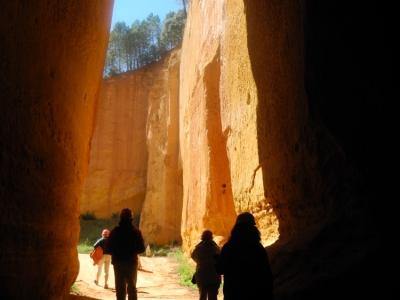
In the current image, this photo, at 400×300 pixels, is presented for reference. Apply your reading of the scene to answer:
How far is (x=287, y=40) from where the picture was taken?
667cm

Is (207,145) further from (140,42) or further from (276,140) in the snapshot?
(140,42)

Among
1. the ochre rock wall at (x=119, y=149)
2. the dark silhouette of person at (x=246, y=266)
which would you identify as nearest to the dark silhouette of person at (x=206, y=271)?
the dark silhouette of person at (x=246, y=266)

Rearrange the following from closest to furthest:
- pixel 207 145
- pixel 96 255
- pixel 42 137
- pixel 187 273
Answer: pixel 42 137
pixel 96 255
pixel 207 145
pixel 187 273

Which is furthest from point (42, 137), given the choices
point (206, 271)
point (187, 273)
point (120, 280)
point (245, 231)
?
point (187, 273)

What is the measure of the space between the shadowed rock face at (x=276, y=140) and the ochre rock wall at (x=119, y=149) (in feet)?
65.1

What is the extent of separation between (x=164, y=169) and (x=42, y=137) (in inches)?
729

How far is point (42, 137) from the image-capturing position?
512 centimetres

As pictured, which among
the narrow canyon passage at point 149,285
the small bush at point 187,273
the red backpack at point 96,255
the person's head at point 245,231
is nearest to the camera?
the person's head at point 245,231

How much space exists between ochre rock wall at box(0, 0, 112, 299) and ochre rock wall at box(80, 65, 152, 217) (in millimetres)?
20716

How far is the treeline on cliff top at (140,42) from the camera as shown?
32.6 metres

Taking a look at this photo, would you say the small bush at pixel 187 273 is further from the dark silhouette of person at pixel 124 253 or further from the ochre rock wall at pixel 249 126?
the dark silhouette of person at pixel 124 253

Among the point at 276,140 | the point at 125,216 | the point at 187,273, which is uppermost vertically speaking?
the point at 276,140

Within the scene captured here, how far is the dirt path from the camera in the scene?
946 cm

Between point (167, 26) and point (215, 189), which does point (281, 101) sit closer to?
point (215, 189)
